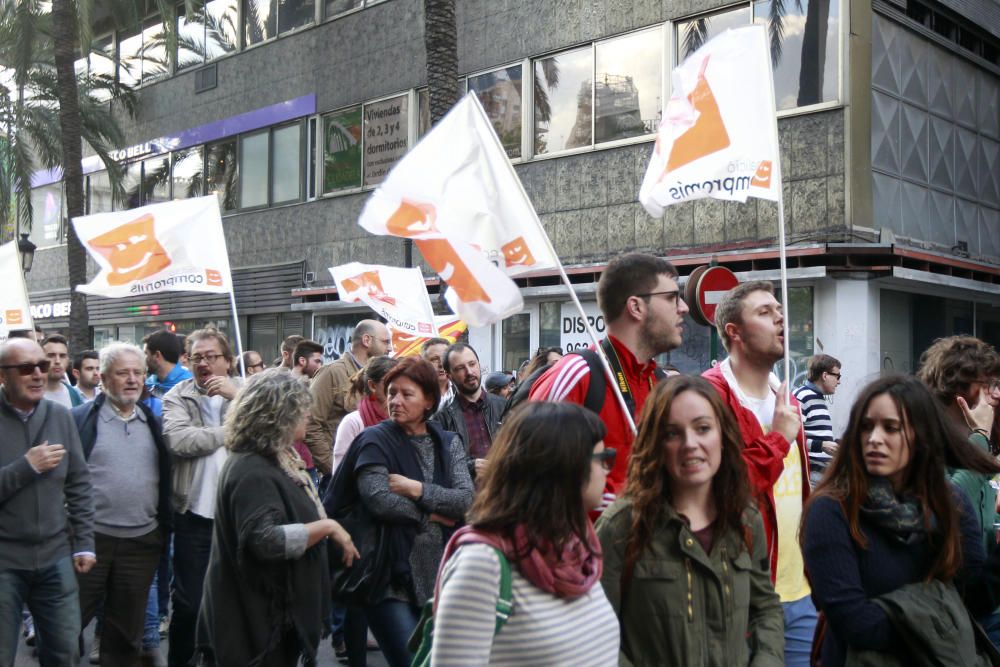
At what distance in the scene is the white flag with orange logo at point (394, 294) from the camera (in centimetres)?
1130

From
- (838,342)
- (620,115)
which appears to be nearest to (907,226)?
(838,342)

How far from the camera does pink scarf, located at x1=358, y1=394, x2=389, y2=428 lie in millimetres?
6664

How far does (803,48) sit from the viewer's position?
14656 millimetres

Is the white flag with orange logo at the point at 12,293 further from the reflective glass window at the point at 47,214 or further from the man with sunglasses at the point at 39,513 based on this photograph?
the reflective glass window at the point at 47,214

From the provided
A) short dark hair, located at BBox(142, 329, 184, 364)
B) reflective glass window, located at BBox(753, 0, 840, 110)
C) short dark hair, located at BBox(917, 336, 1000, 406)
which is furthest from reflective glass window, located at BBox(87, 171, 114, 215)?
short dark hair, located at BBox(917, 336, 1000, 406)

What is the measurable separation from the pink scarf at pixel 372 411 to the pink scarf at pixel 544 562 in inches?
156

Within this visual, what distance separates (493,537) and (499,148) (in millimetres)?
2895

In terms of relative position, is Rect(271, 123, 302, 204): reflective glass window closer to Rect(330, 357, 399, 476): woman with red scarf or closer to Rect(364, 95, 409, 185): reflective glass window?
Rect(364, 95, 409, 185): reflective glass window

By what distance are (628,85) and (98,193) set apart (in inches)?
759

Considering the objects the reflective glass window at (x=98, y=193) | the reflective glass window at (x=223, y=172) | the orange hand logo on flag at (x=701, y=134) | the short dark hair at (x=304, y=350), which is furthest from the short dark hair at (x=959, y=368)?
the reflective glass window at (x=98, y=193)

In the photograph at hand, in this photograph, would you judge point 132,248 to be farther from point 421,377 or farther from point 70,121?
point 70,121

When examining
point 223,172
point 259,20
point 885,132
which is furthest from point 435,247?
point 223,172

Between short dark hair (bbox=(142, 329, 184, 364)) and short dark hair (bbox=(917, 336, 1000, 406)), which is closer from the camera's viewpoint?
short dark hair (bbox=(917, 336, 1000, 406))

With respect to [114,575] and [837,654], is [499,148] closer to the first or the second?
[837,654]
